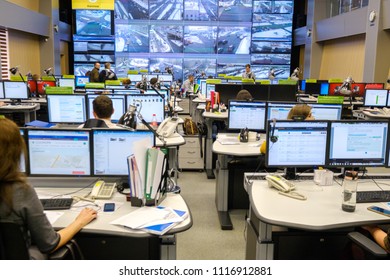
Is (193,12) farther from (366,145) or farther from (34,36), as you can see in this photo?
(366,145)

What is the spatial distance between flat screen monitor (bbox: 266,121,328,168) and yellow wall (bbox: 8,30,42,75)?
31.5 ft

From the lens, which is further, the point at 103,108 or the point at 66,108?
the point at 66,108

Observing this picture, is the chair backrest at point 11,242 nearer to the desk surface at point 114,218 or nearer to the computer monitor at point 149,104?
the desk surface at point 114,218

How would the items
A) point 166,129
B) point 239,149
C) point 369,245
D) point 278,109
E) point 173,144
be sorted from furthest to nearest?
point 278,109 → point 166,129 → point 173,144 → point 239,149 → point 369,245

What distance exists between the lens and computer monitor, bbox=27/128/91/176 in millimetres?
2416

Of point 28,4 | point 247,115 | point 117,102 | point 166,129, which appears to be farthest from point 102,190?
point 28,4

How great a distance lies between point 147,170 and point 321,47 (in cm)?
1262

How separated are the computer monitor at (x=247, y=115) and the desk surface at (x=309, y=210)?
6.21 ft

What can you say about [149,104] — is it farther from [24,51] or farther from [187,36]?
[187,36]

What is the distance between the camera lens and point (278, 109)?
4277mm

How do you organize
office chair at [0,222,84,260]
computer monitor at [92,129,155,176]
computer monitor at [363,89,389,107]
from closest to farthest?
office chair at [0,222,84,260] < computer monitor at [92,129,155,176] < computer monitor at [363,89,389,107]

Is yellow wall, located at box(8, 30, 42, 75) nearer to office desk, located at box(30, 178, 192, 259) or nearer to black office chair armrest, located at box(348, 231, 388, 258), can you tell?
office desk, located at box(30, 178, 192, 259)

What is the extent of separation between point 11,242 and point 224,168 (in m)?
2.53

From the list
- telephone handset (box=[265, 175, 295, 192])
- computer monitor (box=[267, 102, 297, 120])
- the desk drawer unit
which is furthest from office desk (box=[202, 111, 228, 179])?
telephone handset (box=[265, 175, 295, 192])
